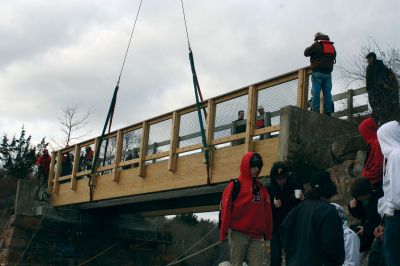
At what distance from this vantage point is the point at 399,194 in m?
4.77

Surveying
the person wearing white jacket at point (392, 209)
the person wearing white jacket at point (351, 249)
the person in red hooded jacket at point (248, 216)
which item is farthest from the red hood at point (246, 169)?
the person wearing white jacket at point (392, 209)

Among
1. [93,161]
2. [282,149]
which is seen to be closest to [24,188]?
[93,161]

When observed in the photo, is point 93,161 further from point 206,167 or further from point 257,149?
point 257,149

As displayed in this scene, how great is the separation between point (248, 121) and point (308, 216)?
577 cm

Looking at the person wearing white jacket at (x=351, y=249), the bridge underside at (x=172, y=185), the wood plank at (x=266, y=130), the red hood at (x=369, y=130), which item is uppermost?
the wood plank at (x=266, y=130)

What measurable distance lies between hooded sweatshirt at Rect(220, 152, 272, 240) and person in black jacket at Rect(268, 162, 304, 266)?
13cm

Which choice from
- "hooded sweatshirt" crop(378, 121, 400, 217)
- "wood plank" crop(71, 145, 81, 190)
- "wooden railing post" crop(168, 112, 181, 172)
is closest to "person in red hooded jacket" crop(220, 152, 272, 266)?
"hooded sweatshirt" crop(378, 121, 400, 217)

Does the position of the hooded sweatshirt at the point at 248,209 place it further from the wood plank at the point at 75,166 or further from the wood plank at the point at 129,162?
the wood plank at the point at 75,166

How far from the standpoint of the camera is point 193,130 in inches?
474

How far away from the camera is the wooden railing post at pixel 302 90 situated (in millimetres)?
9820

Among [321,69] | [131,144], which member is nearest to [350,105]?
[321,69]

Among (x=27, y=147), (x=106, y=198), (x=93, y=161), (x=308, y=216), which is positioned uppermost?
(x=27, y=147)

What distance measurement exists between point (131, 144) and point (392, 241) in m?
10.4

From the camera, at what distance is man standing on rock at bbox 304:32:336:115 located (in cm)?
977
